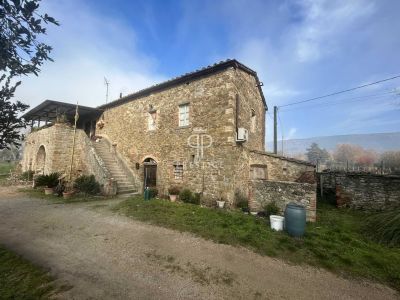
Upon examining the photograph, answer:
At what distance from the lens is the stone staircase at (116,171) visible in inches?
505

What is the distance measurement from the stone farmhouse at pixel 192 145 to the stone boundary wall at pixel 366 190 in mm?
1760

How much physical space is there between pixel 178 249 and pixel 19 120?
4268mm

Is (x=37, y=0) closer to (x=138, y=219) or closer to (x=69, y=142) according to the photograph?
(x=138, y=219)

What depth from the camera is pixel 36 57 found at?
2.73m

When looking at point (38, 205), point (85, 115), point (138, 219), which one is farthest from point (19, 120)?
point (85, 115)

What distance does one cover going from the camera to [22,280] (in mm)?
3871

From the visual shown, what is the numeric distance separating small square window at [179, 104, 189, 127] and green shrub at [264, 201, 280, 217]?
6.02 m

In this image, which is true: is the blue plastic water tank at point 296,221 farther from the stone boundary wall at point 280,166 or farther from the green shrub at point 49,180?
the green shrub at point 49,180

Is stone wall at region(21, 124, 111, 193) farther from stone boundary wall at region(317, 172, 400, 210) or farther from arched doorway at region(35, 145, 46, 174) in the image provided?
stone boundary wall at region(317, 172, 400, 210)

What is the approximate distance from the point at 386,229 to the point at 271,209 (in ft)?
11.4

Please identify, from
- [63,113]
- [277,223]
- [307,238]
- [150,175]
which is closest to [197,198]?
[150,175]

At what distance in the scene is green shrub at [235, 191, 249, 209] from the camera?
10041 millimetres

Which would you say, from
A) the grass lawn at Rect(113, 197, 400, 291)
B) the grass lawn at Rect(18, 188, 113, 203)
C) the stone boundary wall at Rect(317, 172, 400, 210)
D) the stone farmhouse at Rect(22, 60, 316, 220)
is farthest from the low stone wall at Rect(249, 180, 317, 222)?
the grass lawn at Rect(18, 188, 113, 203)

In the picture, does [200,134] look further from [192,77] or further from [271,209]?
[271,209]
